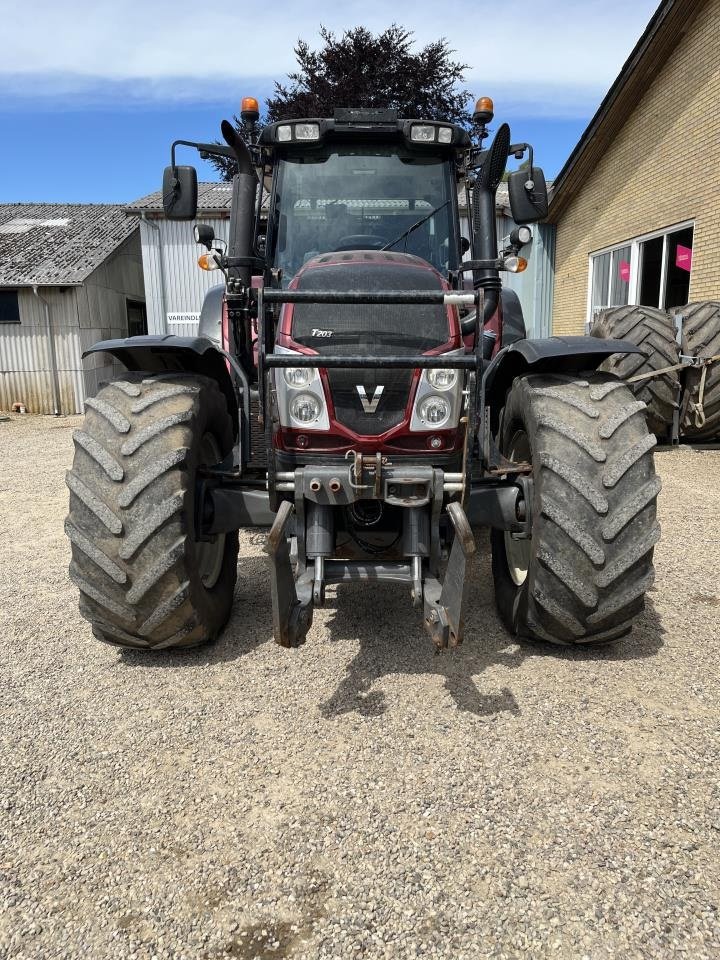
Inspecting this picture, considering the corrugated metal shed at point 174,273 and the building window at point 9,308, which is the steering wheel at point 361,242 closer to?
the corrugated metal shed at point 174,273

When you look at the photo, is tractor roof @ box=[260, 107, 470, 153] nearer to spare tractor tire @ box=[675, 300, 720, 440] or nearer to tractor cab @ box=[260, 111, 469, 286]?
tractor cab @ box=[260, 111, 469, 286]

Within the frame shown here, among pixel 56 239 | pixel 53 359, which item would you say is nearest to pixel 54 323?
pixel 53 359

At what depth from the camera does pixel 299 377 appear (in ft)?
10.0

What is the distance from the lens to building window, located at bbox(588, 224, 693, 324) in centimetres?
1198

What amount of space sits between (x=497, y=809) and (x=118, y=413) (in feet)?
7.13

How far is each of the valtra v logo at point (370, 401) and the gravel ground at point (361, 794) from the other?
1170 millimetres

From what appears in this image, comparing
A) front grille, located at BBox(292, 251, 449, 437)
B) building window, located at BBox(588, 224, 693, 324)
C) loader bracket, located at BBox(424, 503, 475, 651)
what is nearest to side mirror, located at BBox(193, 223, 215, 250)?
front grille, located at BBox(292, 251, 449, 437)

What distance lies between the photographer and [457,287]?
414cm

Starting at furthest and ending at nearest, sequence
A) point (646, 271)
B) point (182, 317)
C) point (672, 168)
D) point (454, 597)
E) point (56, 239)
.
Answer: point (56, 239)
point (182, 317)
point (646, 271)
point (672, 168)
point (454, 597)

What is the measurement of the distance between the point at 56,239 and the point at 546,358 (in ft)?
61.8

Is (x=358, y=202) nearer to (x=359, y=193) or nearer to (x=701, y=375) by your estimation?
(x=359, y=193)

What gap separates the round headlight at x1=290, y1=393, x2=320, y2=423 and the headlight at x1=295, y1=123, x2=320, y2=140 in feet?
5.81

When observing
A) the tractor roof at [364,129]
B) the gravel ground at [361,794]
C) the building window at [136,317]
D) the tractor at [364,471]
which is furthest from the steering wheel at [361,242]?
the building window at [136,317]

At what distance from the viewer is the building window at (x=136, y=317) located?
2027 centimetres
